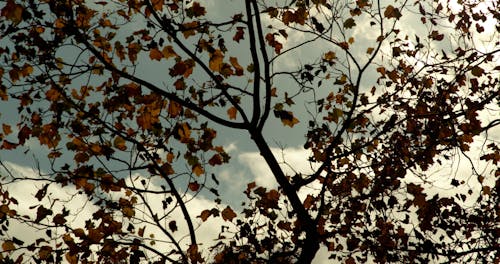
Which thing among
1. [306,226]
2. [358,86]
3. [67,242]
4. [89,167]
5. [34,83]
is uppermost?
[358,86]

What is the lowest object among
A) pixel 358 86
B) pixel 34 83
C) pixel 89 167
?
pixel 89 167

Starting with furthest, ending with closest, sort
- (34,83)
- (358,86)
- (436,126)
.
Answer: (436,126) < (358,86) < (34,83)

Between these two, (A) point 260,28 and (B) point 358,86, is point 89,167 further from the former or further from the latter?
(B) point 358,86

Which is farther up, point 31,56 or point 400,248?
point 31,56

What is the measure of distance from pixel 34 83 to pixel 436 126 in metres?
7.75

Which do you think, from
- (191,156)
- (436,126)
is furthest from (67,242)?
(436,126)

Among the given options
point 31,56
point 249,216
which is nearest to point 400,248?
point 249,216

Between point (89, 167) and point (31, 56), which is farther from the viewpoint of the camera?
point (89, 167)

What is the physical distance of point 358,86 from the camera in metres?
7.85

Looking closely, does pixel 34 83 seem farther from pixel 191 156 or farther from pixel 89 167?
pixel 191 156

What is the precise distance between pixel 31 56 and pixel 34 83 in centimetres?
47

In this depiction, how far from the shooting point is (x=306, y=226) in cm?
742

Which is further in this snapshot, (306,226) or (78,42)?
(306,226)

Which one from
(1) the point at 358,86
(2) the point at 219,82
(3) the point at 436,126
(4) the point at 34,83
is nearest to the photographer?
(2) the point at 219,82
